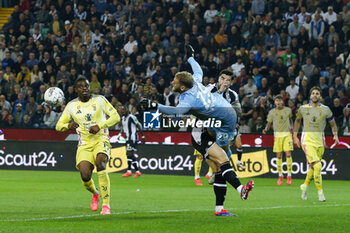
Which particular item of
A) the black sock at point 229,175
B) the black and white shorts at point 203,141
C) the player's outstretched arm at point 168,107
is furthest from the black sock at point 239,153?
the player's outstretched arm at point 168,107

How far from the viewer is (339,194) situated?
56.9ft

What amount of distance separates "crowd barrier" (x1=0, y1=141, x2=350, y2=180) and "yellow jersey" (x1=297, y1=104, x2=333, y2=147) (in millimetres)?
6625

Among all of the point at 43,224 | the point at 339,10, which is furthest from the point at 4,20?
the point at 43,224

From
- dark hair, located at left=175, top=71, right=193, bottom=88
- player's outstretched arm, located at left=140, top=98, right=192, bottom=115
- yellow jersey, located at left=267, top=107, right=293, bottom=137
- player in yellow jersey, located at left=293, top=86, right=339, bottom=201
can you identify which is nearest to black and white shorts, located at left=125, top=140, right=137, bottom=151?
yellow jersey, located at left=267, top=107, right=293, bottom=137

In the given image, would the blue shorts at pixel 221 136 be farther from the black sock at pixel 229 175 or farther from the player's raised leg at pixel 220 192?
the player's raised leg at pixel 220 192

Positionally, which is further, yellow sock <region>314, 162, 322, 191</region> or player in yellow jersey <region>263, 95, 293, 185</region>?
player in yellow jersey <region>263, 95, 293, 185</region>

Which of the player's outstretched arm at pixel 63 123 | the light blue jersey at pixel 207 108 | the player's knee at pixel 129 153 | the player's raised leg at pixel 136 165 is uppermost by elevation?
the light blue jersey at pixel 207 108

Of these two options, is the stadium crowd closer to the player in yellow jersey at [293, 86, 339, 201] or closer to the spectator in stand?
the spectator in stand

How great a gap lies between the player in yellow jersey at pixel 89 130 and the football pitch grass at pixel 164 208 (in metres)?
0.67

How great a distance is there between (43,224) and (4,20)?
26504 millimetres

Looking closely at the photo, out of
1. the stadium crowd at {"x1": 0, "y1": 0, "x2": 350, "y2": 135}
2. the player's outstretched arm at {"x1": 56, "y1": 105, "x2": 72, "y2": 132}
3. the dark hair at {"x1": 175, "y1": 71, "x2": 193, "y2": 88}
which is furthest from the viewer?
the stadium crowd at {"x1": 0, "y1": 0, "x2": 350, "y2": 135}

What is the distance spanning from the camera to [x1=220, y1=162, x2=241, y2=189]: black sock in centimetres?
1114

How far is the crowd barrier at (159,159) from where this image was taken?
894 inches

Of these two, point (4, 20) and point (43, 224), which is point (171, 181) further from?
point (4, 20)
